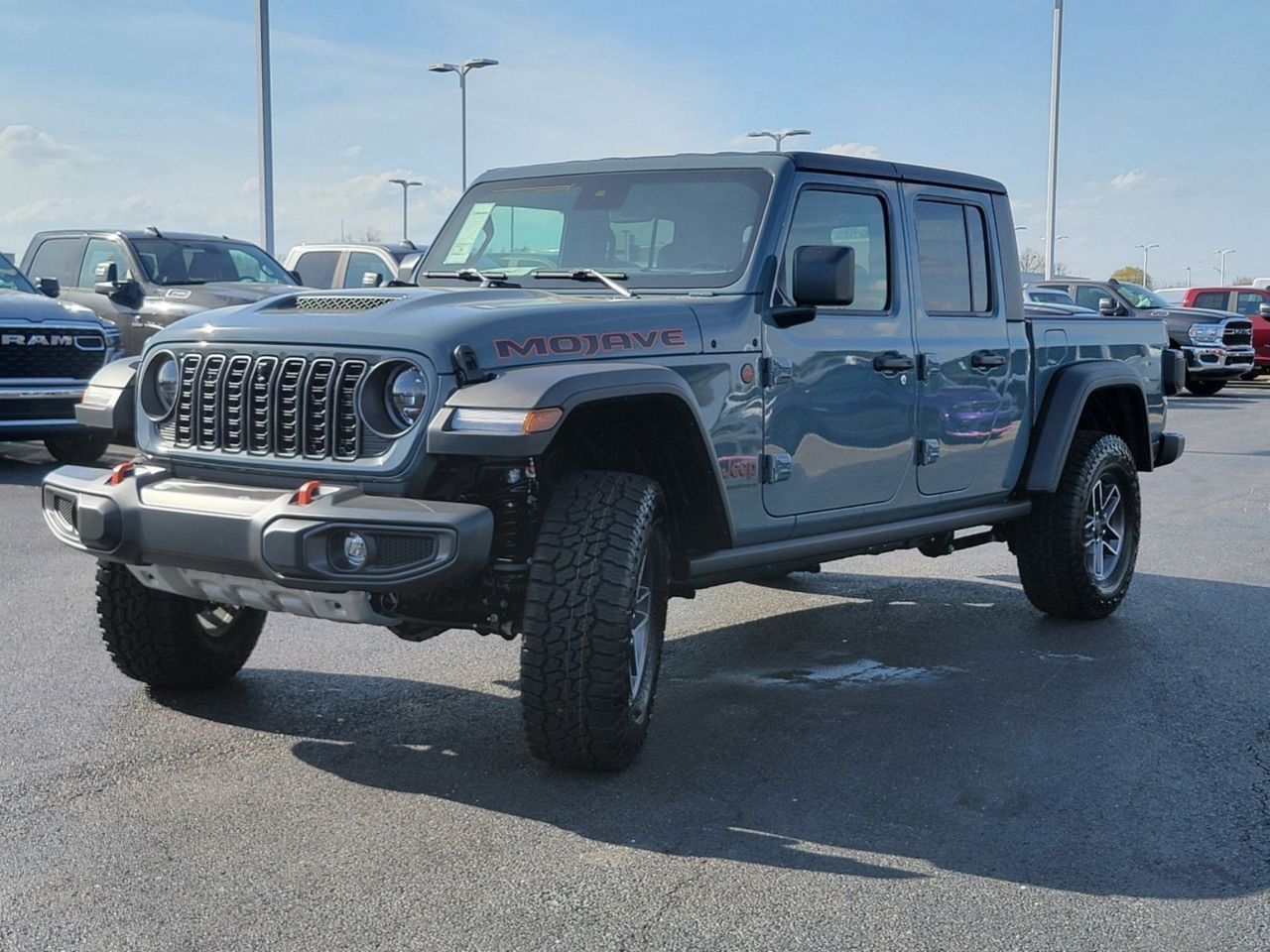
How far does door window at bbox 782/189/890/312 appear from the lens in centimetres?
554

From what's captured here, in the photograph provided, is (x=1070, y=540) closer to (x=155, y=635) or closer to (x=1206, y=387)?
(x=155, y=635)

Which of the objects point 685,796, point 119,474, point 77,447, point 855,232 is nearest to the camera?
point 685,796

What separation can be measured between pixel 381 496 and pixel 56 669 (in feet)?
7.56

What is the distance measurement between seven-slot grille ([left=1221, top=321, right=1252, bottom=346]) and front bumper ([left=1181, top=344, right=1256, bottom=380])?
0.16 meters

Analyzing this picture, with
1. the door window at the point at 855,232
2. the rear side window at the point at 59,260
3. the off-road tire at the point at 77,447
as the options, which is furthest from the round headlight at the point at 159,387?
the rear side window at the point at 59,260

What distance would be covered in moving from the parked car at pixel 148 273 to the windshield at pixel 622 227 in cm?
814

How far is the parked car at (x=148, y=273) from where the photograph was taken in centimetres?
1378

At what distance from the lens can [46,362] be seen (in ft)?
37.2

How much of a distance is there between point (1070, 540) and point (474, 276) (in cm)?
300

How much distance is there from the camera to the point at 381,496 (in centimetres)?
418

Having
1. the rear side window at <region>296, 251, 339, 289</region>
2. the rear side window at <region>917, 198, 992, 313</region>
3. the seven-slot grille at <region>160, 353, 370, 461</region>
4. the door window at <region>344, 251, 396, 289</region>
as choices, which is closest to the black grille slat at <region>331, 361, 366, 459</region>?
the seven-slot grille at <region>160, 353, 370, 461</region>

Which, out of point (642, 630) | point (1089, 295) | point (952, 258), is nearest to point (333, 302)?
point (642, 630)

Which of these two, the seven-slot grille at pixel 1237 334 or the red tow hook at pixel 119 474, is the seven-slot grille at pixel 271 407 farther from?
the seven-slot grille at pixel 1237 334

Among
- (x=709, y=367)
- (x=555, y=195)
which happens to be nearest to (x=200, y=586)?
(x=709, y=367)
